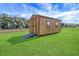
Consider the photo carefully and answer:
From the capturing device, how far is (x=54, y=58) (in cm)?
260

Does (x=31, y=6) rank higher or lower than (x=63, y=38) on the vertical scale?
higher

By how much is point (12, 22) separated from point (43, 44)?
21.6 inches

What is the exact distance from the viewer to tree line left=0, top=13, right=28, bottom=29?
8.84 ft

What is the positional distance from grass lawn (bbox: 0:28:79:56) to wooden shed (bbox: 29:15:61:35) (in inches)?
2.8

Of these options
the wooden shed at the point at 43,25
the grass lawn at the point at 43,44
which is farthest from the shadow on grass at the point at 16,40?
the wooden shed at the point at 43,25

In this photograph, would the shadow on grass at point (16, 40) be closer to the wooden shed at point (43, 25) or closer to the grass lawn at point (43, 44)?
the grass lawn at point (43, 44)

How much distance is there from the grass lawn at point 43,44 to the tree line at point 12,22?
102mm

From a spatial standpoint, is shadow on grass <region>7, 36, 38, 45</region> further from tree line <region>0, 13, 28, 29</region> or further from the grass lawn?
tree line <region>0, 13, 28, 29</region>

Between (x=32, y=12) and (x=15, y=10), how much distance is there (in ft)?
0.80

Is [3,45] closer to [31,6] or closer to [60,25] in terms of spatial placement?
[31,6]

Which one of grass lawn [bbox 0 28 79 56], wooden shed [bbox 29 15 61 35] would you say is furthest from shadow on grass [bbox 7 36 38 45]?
wooden shed [bbox 29 15 61 35]

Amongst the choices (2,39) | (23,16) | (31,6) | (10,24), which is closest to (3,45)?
(2,39)

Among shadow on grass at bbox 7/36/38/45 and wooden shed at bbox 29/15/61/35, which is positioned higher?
wooden shed at bbox 29/15/61/35

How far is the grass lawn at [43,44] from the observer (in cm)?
262
